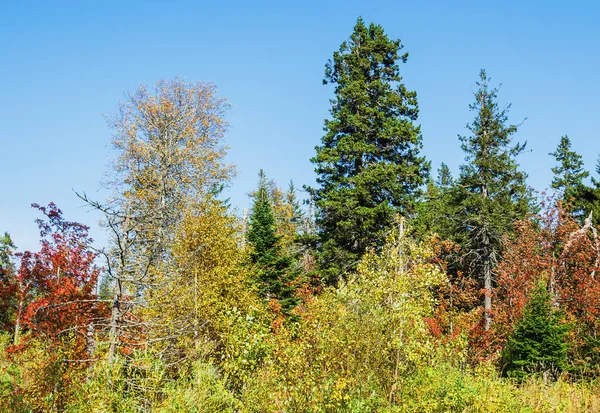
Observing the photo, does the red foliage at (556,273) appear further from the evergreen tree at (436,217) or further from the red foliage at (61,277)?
the red foliage at (61,277)

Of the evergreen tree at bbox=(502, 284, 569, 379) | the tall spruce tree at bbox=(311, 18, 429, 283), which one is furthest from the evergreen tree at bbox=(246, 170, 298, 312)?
the evergreen tree at bbox=(502, 284, 569, 379)

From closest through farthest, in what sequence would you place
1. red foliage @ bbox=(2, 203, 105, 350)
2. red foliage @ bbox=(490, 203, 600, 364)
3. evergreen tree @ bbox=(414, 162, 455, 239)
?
1. red foliage @ bbox=(2, 203, 105, 350)
2. red foliage @ bbox=(490, 203, 600, 364)
3. evergreen tree @ bbox=(414, 162, 455, 239)

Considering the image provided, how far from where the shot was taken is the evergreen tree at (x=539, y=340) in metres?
15.3

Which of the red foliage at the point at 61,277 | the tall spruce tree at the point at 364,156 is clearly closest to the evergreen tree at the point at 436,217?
the tall spruce tree at the point at 364,156

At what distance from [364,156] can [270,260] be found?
7.75 metres

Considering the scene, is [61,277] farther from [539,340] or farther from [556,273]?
[556,273]

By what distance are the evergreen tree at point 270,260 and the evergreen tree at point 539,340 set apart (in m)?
12.3

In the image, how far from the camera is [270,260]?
84.7 ft

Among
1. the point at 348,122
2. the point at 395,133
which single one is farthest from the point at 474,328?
the point at 348,122

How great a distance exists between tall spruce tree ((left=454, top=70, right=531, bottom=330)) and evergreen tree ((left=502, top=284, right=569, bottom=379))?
401 inches

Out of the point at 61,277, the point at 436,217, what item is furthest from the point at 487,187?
the point at 61,277

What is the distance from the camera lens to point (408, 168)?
24.8 m

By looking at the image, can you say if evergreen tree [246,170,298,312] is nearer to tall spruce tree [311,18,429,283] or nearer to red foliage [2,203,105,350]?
tall spruce tree [311,18,429,283]

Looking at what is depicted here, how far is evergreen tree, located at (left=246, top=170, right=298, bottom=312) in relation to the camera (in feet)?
83.1
